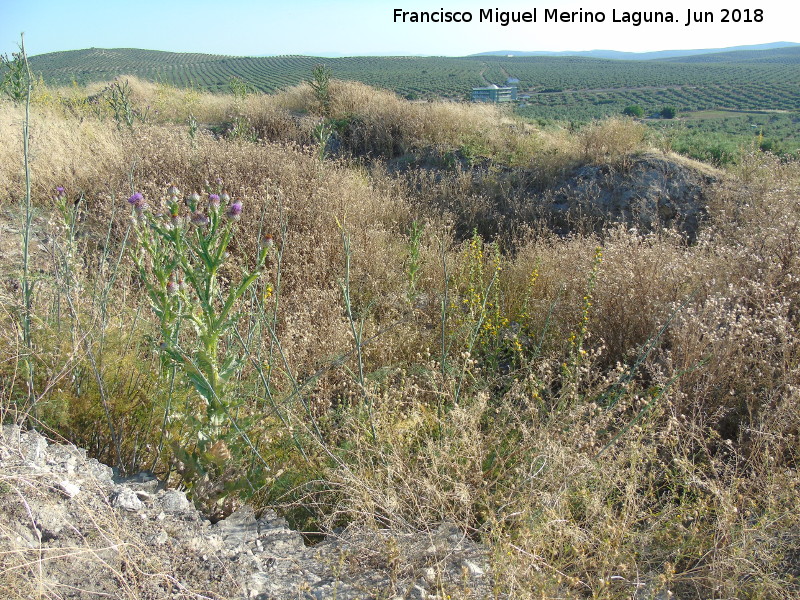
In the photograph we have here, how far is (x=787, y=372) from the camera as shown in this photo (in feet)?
9.71

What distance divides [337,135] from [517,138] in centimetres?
320

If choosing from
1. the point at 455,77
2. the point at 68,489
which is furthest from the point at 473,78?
the point at 68,489

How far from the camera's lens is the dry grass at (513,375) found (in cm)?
206

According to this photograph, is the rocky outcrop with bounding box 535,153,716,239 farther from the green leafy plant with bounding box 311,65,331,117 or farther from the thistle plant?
the thistle plant

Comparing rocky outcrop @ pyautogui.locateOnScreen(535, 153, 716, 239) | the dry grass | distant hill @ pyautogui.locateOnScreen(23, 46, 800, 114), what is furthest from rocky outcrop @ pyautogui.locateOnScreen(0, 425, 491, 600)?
distant hill @ pyautogui.locateOnScreen(23, 46, 800, 114)

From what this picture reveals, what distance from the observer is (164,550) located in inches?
68.1

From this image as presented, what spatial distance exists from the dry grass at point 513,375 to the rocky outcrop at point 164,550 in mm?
143

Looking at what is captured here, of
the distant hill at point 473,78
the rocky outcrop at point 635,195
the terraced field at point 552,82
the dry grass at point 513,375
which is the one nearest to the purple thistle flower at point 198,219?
the dry grass at point 513,375

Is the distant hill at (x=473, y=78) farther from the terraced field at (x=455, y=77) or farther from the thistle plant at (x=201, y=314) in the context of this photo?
the thistle plant at (x=201, y=314)

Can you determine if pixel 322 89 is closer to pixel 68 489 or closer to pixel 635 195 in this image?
pixel 635 195

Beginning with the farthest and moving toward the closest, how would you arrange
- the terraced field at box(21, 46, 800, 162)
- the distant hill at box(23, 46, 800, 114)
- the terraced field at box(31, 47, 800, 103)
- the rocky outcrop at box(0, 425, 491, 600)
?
the terraced field at box(31, 47, 800, 103) → the distant hill at box(23, 46, 800, 114) → the terraced field at box(21, 46, 800, 162) → the rocky outcrop at box(0, 425, 491, 600)

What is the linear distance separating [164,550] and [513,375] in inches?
95.2

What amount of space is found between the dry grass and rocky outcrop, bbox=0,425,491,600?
14 centimetres

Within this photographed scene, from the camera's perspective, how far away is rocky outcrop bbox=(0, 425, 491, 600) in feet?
5.19
